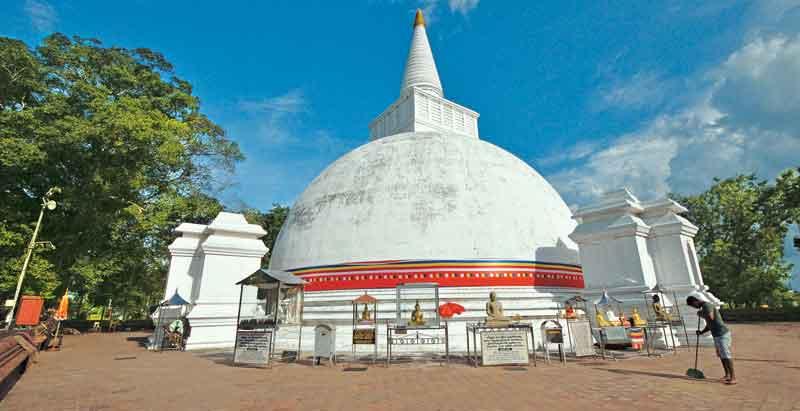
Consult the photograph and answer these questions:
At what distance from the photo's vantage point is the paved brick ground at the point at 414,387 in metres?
5.25

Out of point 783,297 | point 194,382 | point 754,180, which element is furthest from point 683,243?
point 754,180

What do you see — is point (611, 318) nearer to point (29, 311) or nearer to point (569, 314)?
point (569, 314)

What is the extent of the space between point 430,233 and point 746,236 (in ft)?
89.1

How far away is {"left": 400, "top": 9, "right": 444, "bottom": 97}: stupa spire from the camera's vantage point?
2247 cm

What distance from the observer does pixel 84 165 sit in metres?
18.8

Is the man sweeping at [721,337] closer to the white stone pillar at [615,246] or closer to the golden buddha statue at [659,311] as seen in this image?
the golden buddha statue at [659,311]

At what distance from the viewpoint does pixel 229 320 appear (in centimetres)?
1334

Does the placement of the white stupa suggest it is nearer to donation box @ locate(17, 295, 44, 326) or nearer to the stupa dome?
the stupa dome

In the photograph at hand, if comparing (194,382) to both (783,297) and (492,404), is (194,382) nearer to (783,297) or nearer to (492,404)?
(492,404)

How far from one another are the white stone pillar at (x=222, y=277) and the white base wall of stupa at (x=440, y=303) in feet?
6.49

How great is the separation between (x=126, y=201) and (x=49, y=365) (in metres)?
12.7

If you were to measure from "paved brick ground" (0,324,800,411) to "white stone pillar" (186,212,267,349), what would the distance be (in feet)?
11.0

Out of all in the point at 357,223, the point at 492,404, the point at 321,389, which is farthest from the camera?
the point at 357,223

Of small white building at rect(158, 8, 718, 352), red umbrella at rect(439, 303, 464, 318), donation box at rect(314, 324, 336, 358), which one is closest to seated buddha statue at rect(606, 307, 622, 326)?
small white building at rect(158, 8, 718, 352)
